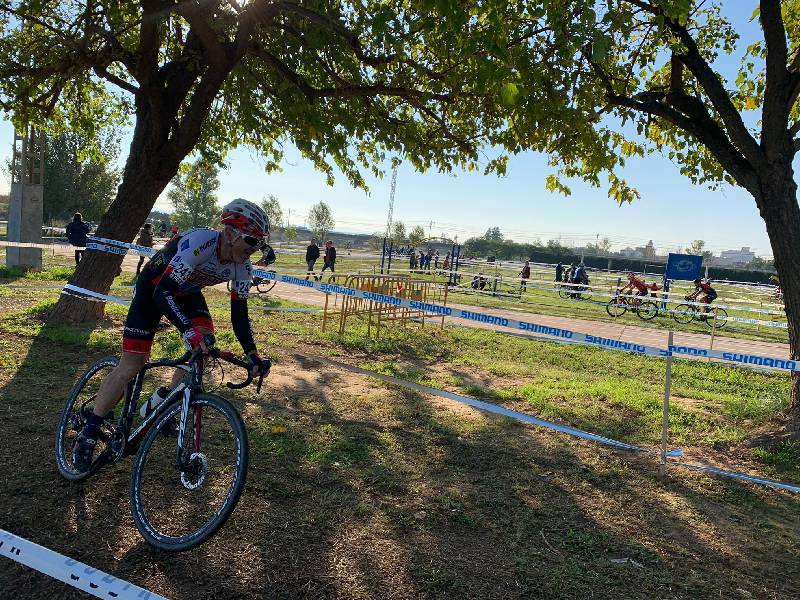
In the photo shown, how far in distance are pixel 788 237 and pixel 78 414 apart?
724 cm

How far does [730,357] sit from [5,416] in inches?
262

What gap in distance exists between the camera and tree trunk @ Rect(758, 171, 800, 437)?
6.41 metres

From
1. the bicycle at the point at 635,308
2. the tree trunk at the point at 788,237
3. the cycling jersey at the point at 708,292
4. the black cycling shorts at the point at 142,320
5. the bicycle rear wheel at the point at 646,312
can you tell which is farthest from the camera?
the cycling jersey at the point at 708,292

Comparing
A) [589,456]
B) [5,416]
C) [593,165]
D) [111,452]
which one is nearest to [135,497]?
[111,452]

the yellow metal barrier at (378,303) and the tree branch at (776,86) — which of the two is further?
the yellow metal barrier at (378,303)

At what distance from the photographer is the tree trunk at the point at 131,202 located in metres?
9.07

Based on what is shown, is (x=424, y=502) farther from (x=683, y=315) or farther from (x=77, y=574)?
(x=683, y=315)

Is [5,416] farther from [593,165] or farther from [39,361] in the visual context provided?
[593,165]

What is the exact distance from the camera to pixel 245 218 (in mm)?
3490

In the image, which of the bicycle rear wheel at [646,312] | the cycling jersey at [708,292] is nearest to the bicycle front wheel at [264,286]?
the bicycle rear wheel at [646,312]

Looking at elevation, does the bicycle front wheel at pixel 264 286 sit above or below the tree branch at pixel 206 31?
below

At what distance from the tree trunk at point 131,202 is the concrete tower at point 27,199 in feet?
32.5

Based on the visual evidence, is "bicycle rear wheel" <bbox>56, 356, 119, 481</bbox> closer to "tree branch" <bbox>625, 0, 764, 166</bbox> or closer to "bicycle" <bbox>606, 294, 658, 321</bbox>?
"tree branch" <bbox>625, 0, 764, 166</bbox>

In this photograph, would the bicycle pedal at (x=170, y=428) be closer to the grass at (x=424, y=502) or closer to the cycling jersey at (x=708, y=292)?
the grass at (x=424, y=502)
